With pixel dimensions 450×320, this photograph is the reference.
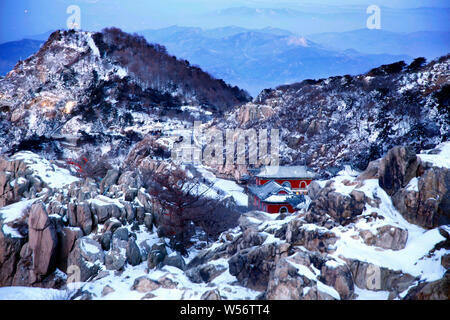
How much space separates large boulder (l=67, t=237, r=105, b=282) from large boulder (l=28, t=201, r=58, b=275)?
2.08 feet

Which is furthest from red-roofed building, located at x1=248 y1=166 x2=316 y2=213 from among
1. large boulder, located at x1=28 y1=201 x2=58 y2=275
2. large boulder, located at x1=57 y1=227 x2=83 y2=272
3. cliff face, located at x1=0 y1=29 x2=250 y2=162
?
cliff face, located at x1=0 y1=29 x2=250 y2=162

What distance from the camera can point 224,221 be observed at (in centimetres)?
1461

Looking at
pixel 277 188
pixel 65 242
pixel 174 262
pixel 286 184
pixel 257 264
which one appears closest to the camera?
pixel 257 264

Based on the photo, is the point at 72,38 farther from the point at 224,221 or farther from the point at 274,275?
the point at 274,275

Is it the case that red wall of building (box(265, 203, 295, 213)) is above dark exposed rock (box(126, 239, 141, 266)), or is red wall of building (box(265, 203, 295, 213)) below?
below

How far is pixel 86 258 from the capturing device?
34.5ft

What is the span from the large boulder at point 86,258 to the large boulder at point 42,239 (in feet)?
2.08

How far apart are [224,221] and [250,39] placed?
25.7 meters

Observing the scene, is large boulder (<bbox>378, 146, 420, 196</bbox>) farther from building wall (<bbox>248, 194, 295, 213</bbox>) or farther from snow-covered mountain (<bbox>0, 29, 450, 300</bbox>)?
building wall (<bbox>248, 194, 295, 213</bbox>)

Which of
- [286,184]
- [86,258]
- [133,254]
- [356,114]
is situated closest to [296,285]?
[133,254]

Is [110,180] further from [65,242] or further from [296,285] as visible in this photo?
[296,285]

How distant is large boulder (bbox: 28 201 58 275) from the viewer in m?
10.9

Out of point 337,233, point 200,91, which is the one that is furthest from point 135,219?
point 200,91

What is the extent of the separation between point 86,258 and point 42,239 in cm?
163
